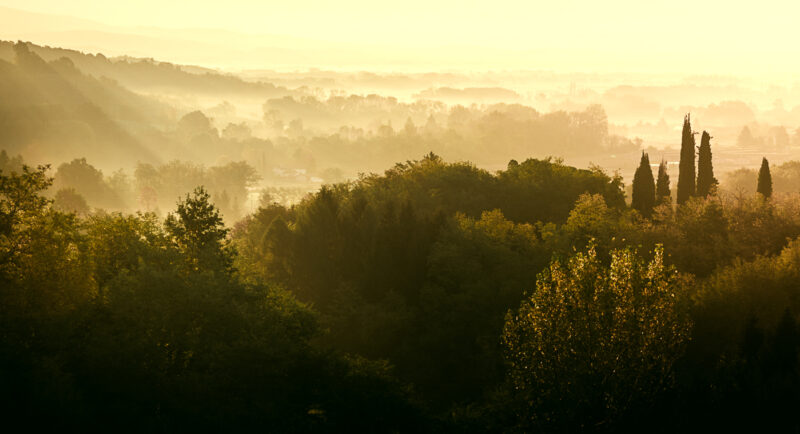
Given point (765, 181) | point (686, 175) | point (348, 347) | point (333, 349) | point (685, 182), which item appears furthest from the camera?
point (685, 182)

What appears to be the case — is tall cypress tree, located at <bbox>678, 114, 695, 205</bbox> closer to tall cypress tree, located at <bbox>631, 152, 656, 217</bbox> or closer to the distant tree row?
the distant tree row

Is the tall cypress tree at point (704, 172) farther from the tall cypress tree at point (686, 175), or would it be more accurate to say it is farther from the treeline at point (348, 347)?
the treeline at point (348, 347)

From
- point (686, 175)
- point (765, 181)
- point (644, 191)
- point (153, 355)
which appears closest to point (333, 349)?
point (153, 355)

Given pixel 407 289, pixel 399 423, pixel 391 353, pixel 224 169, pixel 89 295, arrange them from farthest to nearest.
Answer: pixel 224 169 → pixel 407 289 → pixel 391 353 → pixel 89 295 → pixel 399 423

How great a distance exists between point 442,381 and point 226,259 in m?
14.2

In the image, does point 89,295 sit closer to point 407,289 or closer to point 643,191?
point 407,289

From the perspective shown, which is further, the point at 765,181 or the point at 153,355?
the point at 765,181

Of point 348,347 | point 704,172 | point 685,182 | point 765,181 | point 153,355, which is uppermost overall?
point 704,172

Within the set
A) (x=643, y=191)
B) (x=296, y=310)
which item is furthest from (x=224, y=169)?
(x=296, y=310)

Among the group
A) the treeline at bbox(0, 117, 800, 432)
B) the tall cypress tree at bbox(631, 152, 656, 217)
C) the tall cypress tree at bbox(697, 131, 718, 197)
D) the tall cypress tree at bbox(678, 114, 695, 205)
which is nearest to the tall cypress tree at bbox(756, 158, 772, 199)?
the tall cypress tree at bbox(697, 131, 718, 197)

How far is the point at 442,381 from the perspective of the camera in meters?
40.7

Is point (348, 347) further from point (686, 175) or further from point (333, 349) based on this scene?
point (686, 175)

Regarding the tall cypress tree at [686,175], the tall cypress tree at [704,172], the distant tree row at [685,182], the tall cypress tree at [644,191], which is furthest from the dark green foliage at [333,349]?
the tall cypress tree at [704,172]

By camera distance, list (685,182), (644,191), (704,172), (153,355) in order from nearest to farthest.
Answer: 1. (153,355)
2. (644,191)
3. (704,172)
4. (685,182)
